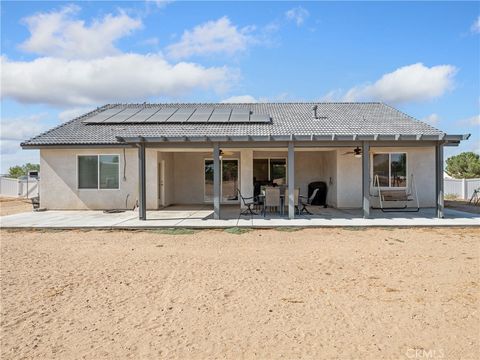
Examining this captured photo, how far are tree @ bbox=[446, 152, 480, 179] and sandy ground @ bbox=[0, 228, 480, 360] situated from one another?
2739cm

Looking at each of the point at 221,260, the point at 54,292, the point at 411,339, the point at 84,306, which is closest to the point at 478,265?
the point at 411,339

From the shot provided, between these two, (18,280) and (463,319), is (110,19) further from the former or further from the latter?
(463,319)

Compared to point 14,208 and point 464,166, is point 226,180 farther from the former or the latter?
point 464,166

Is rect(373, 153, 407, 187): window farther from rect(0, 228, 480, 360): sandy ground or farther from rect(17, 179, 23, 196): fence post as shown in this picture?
rect(17, 179, 23, 196): fence post

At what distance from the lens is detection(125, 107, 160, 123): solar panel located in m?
15.2

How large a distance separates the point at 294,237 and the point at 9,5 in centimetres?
994

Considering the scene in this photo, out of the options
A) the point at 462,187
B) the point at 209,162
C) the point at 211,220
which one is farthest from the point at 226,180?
the point at 462,187

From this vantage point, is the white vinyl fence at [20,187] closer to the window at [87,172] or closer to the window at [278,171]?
the window at [87,172]

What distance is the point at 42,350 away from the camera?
10.4ft

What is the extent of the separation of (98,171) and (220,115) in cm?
571

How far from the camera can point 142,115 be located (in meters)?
16.1

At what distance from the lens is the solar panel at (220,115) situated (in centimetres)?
1468

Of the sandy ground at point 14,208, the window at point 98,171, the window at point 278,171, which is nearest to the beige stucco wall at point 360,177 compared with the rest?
the window at point 278,171

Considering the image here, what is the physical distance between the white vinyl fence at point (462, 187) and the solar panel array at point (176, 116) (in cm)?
1276
